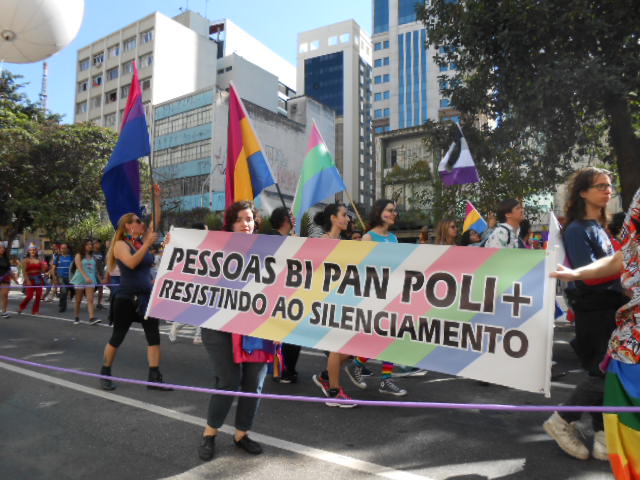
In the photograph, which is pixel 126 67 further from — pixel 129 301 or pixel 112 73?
pixel 129 301

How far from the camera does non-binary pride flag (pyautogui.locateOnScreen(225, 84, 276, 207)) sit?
18.9 feet

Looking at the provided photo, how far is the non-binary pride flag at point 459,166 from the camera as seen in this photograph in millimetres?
9336

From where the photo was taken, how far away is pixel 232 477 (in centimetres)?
308

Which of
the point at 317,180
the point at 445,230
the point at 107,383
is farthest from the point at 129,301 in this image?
the point at 445,230

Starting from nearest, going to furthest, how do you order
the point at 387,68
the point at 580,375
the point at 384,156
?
the point at 580,375 < the point at 384,156 < the point at 387,68

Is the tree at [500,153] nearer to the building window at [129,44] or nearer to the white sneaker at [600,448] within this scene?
the white sneaker at [600,448]

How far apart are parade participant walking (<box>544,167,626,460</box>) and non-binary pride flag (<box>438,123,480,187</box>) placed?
5989mm

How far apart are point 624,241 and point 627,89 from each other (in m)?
8.79

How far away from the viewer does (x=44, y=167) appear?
2870 cm

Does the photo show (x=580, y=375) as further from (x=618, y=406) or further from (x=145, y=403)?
(x=145, y=403)

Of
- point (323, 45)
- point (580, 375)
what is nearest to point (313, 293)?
point (580, 375)

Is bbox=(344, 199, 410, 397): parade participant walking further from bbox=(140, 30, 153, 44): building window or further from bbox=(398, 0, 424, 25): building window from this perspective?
bbox=(398, 0, 424, 25): building window

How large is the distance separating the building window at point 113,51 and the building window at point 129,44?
122 centimetres

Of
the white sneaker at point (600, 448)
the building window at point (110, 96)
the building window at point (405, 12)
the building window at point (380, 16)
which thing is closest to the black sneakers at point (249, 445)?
the white sneaker at point (600, 448)
